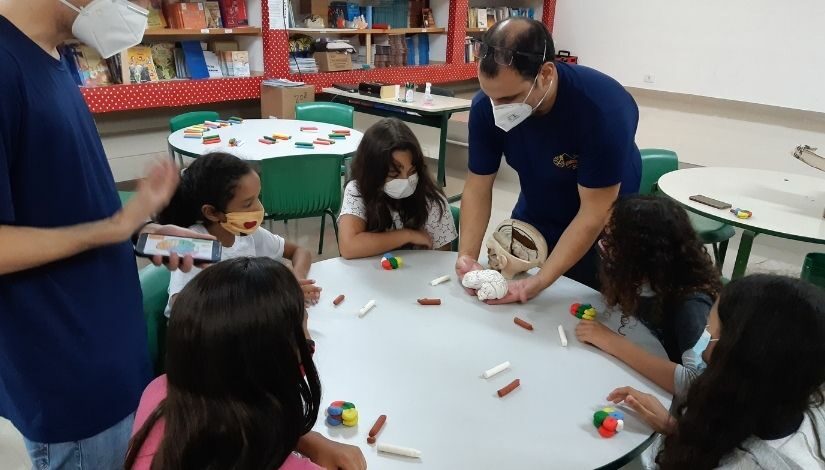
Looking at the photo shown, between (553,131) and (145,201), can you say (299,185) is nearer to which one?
(553,131)

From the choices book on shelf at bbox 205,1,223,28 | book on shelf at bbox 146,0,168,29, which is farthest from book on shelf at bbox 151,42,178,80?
book on shelf at bbox 205,1,223,28

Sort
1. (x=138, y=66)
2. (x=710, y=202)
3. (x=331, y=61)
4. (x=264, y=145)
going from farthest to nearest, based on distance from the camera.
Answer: (x=331, y=61) → (x=138, y=66) → (x=264, y=145) → (x=710, y=202)

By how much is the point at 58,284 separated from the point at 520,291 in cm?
117

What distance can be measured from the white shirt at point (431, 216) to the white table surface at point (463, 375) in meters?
0.33

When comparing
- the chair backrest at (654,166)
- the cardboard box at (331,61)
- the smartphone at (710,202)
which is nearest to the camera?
the smartphone at (710,202)

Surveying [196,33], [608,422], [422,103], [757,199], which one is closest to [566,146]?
[608,422]

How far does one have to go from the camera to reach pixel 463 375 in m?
1.38

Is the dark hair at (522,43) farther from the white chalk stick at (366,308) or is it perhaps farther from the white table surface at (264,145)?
the white table surface at (264,145)

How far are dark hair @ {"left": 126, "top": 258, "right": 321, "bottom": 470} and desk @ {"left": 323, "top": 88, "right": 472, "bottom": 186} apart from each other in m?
4.08

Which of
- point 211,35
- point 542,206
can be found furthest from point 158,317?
point 211,35

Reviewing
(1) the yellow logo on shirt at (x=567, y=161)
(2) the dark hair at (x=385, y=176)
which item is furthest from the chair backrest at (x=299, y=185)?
(1) the yellow logo on shirt at (x=567, y=161)

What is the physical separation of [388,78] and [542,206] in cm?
438

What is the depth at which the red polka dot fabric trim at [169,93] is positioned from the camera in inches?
171

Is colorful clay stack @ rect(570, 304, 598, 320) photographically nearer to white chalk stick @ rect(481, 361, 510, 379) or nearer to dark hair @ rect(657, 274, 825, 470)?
white chalk stick @ rect(481, 361, 510, 379)
